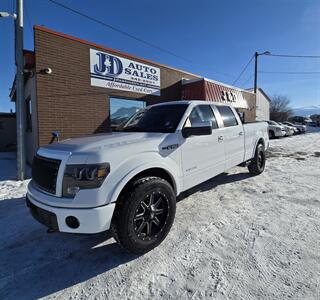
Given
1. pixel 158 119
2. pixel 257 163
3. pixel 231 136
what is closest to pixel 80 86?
pixel 158 119

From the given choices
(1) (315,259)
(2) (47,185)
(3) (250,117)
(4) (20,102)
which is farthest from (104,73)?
(3) (250,117)

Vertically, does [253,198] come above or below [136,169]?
below

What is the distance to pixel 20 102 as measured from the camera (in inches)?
249

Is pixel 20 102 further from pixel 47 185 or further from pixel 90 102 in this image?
pixel 47 185

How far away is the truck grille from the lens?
2.54 m

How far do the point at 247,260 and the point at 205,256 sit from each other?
48 cm

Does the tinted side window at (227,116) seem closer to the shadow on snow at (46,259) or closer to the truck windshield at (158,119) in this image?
the truck windshield at (158,119)

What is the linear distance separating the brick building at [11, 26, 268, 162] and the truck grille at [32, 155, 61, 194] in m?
4.82

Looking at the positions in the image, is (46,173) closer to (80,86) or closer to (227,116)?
(227,116)

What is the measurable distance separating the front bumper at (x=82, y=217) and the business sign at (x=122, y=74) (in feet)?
22.5

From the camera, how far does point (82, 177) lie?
2355 millimetres

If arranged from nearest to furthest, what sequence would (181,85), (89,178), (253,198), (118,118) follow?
(89,178), (253,198), (118,118), (181,85)

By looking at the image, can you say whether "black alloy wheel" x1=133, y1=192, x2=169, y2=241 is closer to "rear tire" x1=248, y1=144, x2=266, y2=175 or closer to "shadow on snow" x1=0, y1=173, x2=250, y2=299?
"shadow on snow" x1=0, y1=173, x2=250, y2=299

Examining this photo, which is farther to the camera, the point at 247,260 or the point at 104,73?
the point at 104,73
